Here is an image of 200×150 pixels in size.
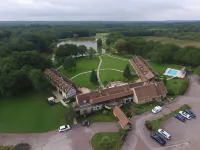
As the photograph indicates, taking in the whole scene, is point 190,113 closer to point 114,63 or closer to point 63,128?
point 63,128

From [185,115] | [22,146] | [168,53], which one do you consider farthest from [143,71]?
[22,146]

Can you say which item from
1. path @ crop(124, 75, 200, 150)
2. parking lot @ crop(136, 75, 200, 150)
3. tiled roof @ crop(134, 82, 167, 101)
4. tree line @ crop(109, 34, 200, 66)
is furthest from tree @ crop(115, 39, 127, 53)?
parking lot @ crop(136, 75, 200, 150)

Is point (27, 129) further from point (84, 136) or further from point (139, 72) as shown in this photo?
point (139, 72)

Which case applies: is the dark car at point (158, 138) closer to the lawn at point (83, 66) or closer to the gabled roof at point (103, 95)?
the gabled roof at point (103, 95)

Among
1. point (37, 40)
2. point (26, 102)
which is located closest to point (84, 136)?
point (26, 102)

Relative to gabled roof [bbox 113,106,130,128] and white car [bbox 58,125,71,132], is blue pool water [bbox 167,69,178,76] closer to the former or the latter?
gabled roof [bbox 113,106,130,128]
